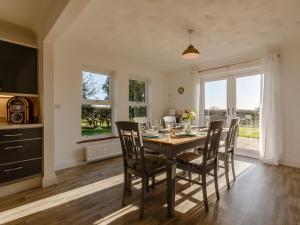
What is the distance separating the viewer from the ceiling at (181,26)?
219 cm

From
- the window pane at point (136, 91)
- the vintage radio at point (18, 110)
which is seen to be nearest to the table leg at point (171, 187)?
the vintage radio at point (18, 110)

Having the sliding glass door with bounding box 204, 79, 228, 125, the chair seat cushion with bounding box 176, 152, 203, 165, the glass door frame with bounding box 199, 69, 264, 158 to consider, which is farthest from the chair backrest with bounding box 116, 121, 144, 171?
Result: the glass door frame with bounding box 199, 69, 264, 158

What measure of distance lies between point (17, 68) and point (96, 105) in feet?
5.74

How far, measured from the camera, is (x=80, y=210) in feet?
6.57

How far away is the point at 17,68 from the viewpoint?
2.51 meters

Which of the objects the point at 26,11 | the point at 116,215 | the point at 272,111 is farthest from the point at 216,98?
the point at 26,11

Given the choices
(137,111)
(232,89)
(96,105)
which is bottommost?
(137,111)

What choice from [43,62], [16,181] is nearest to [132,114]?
[43,62]

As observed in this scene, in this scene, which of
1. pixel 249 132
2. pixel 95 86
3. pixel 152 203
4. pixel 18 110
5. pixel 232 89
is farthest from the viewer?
pixel 232 89

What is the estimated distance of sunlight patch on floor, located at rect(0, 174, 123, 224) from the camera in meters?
1.93

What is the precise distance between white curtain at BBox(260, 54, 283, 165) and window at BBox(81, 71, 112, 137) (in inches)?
136

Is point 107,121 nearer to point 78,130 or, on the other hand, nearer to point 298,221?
point 78,130

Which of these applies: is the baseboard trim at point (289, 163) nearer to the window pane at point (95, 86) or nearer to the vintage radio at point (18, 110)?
the window pane at point (95, 86)

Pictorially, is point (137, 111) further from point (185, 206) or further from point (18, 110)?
point (185, 206)
